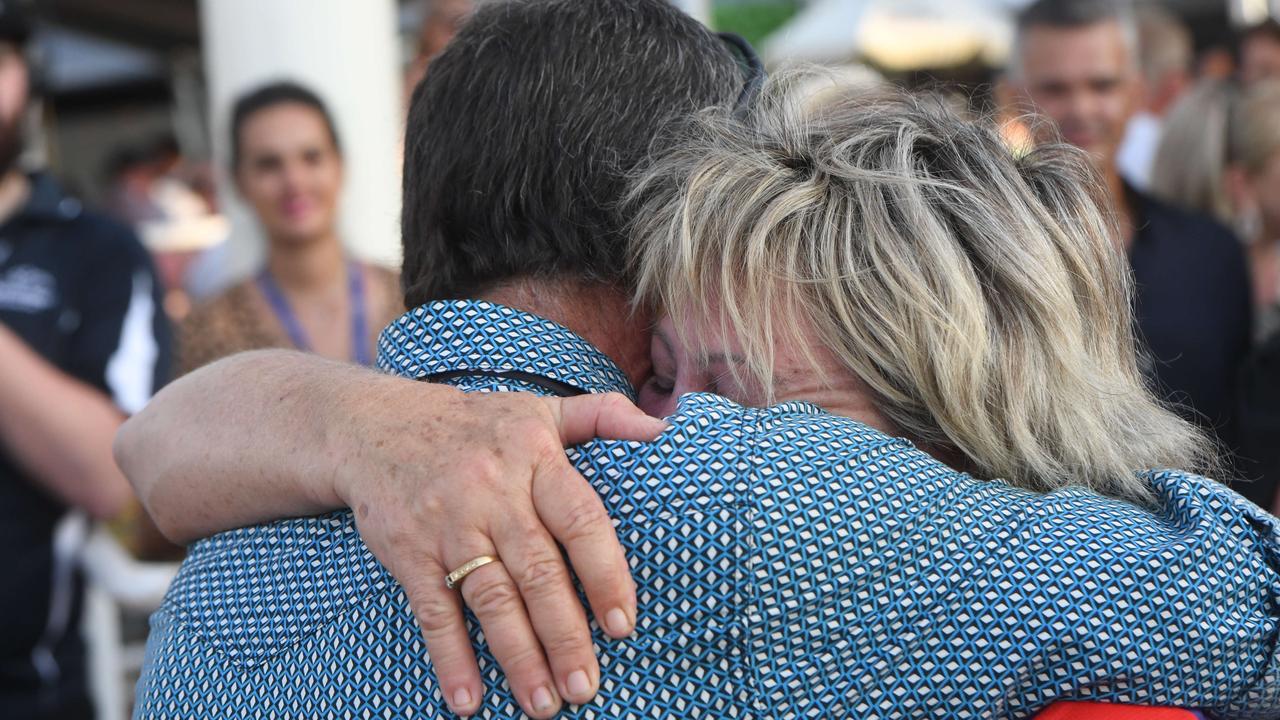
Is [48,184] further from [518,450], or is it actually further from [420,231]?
[518,450]

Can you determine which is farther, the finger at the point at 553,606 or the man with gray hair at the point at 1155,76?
the man with gray hair at the point at 1155,76

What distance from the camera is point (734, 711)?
1.08m

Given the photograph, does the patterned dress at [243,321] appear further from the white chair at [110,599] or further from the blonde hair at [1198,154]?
the blonde hair at [1198,154]

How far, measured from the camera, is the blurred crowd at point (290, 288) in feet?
9.07

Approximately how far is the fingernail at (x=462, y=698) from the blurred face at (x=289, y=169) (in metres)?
2.97

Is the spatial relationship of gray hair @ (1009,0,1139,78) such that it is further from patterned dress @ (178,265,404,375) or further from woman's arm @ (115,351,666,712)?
woman's arm @ (115,351,666,712)

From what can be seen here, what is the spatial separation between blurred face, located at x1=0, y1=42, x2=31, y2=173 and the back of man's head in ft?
6.24

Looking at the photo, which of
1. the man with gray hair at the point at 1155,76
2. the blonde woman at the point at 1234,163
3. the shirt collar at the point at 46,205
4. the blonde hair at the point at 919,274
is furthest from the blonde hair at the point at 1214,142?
the shirt collar at the point at 46,205

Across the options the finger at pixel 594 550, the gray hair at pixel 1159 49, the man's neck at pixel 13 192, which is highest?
the finger at pixel 594 550

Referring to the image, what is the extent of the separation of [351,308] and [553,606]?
9.05 ft

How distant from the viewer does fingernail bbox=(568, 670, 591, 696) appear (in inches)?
42.1

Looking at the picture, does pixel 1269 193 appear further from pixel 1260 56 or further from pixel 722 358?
pixel 722 358

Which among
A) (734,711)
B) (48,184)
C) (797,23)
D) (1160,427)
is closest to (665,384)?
(734,711)

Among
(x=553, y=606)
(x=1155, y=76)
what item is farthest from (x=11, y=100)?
(x=1155, y=76)
